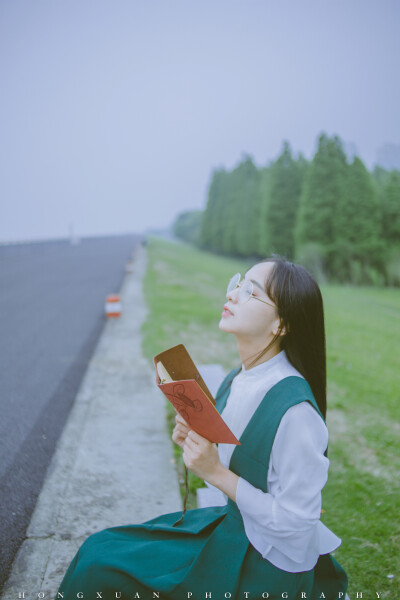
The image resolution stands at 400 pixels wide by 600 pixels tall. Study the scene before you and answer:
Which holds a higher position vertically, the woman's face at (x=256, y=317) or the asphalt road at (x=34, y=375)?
the woman's face at (x=256, y=317)

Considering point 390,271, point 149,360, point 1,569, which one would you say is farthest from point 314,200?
point 1,569

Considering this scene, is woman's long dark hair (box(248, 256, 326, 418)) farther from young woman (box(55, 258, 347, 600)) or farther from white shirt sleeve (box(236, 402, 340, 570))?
white shirt sleeve (box(236, 402, 340, 570))

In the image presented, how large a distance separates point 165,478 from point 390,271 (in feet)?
81.3

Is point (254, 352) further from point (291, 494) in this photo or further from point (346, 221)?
point (346, 221)

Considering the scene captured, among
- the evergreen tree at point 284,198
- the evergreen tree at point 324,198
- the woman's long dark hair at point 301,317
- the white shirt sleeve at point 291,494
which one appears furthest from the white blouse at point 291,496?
the evergreen tree at point 284,198

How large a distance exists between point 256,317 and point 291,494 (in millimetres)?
686

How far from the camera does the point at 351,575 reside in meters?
2.79

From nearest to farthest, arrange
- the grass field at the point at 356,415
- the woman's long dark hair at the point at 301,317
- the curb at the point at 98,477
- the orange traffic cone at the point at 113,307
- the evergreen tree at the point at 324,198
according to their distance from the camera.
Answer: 1. the woman's long dark hair at the point at 301,317
2. the curb at the point at 98,477
3. the grass field at the point at 356,415
4. the orange traffic cone at the point at 113,307
5. the evergreen tree at the point at 324,198

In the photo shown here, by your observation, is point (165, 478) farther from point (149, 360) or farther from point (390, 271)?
point (390, 271)

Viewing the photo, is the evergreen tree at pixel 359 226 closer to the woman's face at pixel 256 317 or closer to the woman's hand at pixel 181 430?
the woman's face at pixel 256 317

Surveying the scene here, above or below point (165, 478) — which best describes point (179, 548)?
above

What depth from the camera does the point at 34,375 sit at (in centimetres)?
590

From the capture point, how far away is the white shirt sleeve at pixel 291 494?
5.16ft

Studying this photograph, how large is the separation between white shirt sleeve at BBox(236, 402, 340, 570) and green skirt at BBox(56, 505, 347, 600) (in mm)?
85
